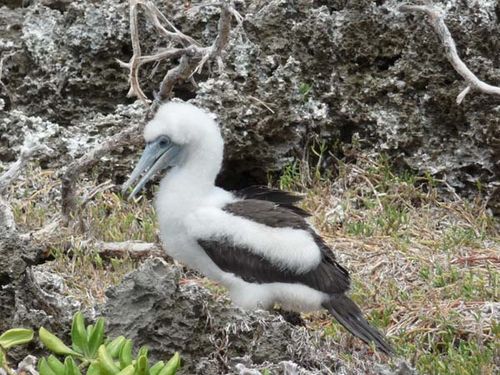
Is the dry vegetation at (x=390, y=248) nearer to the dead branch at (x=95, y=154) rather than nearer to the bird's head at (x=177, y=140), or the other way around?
the dead branch at (x=95, y=154)

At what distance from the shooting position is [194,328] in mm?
3516

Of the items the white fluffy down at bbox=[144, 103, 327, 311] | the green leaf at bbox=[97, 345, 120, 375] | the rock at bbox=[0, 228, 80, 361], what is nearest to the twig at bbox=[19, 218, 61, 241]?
the white fluffy down at bbox=[144, 103, 327, 311]

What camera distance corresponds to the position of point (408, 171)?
251 inches

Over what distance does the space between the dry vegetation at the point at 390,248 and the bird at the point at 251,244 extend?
0.26 metres

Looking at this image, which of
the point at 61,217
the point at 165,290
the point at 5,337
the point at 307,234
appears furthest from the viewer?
the point at 61,217

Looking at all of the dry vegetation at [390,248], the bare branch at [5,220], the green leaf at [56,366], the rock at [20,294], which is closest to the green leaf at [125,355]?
the green leaf at [56,366]

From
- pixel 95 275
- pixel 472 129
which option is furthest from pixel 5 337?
pixel 472 129

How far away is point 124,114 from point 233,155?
0.70 metres

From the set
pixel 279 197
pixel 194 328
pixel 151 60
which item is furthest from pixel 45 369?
pixel 151 60

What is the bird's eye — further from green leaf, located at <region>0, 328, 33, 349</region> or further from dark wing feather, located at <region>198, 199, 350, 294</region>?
green leaf, located at <region>0, 328, 33, 349</region>

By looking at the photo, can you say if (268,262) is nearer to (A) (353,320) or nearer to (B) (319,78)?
(A) (353,320)

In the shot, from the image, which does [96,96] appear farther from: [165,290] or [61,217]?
[165,290]

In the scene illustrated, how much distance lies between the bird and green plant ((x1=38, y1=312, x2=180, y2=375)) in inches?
70.1

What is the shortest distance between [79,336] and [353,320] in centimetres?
192
